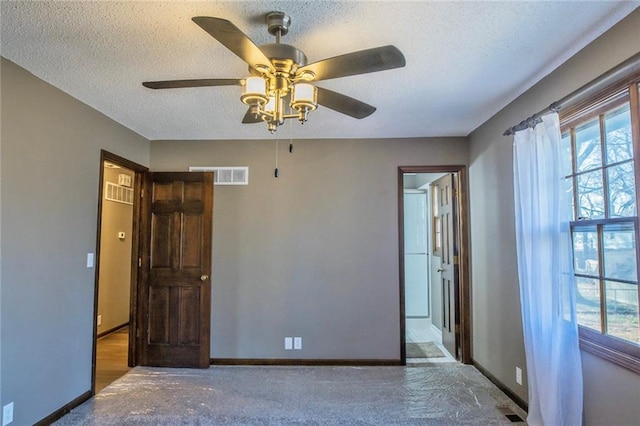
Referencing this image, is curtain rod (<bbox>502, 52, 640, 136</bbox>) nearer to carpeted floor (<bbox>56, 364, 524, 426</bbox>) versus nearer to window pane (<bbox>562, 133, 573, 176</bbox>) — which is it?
window pane (<bbox>562, 133, 573, 176</bbox>)

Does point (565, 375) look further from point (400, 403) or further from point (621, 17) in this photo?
point (621, 17)

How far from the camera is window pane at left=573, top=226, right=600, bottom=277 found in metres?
2.10

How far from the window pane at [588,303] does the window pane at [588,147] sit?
2.25 ft

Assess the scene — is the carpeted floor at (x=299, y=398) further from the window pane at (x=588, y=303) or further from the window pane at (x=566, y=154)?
the window pane at (x=566, y=154)

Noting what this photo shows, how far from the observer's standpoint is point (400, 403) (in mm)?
2867

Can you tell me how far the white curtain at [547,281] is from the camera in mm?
2107

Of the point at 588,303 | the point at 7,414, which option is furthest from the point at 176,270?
the point at 588,303

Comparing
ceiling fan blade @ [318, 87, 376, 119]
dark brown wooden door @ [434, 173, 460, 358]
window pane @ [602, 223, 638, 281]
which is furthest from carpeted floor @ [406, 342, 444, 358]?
ceiling fan blade @ [318, 87, 376, 119]

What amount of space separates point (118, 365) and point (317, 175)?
2896 millimetres

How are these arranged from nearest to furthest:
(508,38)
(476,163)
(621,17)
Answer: (621,17)
(508,38)
(476,163)

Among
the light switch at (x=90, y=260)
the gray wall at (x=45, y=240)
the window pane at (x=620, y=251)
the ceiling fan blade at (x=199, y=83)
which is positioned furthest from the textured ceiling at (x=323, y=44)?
the light switch at (x=90, y=260)

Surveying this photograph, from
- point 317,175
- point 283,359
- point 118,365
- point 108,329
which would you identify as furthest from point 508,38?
point 108,329

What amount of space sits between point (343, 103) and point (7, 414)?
110 inches

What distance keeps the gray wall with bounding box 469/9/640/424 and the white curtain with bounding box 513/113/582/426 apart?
5.5 inches
